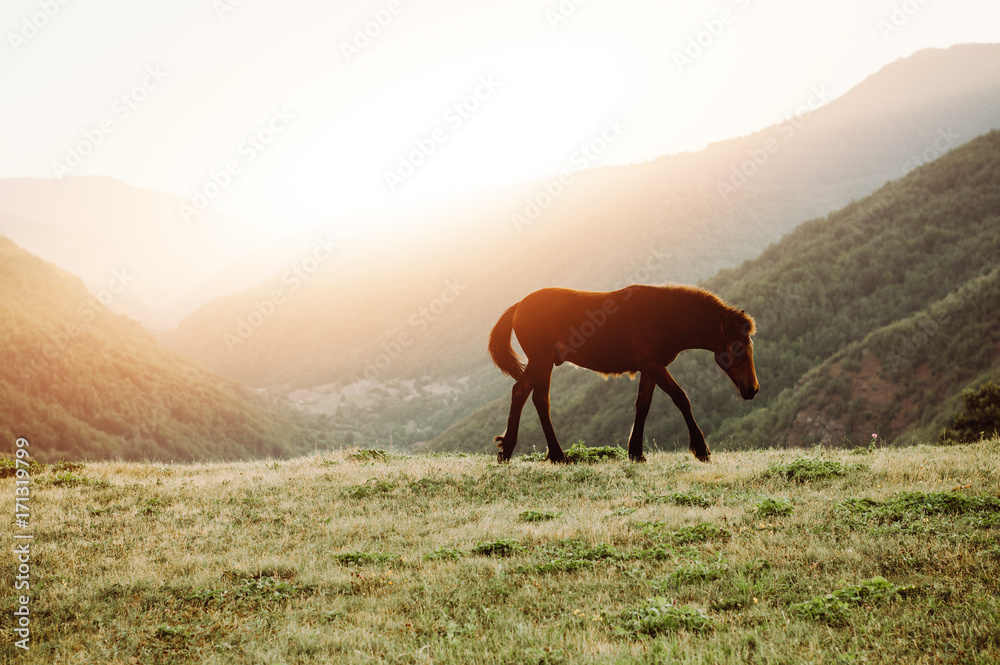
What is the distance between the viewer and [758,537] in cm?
645

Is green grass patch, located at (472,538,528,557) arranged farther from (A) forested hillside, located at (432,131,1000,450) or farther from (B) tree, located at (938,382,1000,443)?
(A) forested hillside, located at (432,131,1000,450)

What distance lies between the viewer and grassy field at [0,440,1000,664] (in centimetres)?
445

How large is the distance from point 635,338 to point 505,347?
2779 mm

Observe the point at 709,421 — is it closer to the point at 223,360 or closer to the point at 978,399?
the point at 978,399

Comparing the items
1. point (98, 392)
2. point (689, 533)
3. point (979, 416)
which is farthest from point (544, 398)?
point (98, 392)

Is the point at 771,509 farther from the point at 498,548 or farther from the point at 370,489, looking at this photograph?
the point at 370,489

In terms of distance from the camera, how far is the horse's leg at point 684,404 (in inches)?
447

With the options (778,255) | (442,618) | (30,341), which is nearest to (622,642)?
(442,618)

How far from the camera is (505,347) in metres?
12.8

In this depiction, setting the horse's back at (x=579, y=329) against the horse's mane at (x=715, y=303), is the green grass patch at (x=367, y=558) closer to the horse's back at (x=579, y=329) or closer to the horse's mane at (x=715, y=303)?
the horse's back at (x=579, y=329)

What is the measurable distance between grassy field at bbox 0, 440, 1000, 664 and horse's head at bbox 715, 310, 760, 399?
201cm

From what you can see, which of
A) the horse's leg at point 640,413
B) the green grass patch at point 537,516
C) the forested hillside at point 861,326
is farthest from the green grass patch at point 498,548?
the forested hillside at point 861,326

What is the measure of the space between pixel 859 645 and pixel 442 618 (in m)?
3.15

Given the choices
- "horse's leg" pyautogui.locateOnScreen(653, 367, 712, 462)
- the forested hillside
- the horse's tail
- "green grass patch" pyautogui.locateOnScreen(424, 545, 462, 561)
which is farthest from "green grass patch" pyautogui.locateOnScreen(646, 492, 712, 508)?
the forested hillside
